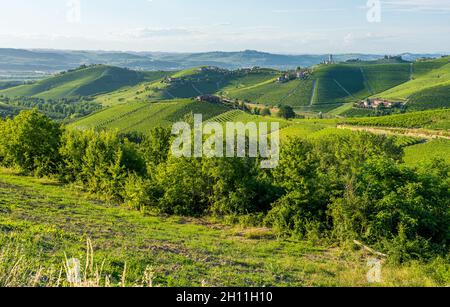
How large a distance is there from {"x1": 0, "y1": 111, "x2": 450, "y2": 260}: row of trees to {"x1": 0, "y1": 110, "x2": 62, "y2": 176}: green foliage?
0.34ft

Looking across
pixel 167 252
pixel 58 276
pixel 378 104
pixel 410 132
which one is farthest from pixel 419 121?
pixel 58 276

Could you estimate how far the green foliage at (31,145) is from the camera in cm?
3947

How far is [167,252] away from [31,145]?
30.2 meters

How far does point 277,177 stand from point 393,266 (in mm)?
11661

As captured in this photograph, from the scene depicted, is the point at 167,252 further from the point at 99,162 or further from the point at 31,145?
the point at 31,145

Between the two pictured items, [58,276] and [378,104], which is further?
[378,104]

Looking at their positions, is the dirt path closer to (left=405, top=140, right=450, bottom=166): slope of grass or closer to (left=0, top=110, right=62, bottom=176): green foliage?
(left=405, top=140, right=450, bottom=166): slope of grass

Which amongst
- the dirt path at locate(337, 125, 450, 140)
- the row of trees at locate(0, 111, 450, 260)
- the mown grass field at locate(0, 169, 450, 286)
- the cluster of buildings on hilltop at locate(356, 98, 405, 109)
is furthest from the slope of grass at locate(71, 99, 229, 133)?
the mown grass field at locate(0, 169, 450, 286)

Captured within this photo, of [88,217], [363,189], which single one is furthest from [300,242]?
[88,217]

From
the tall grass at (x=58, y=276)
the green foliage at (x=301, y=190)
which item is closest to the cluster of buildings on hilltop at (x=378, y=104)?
the green foliage at (x=301, y=190)

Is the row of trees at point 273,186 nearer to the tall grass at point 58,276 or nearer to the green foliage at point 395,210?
the green foliage at point 395,210

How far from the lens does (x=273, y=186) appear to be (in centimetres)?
2772

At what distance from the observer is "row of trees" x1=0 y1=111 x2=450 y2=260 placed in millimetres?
21562
